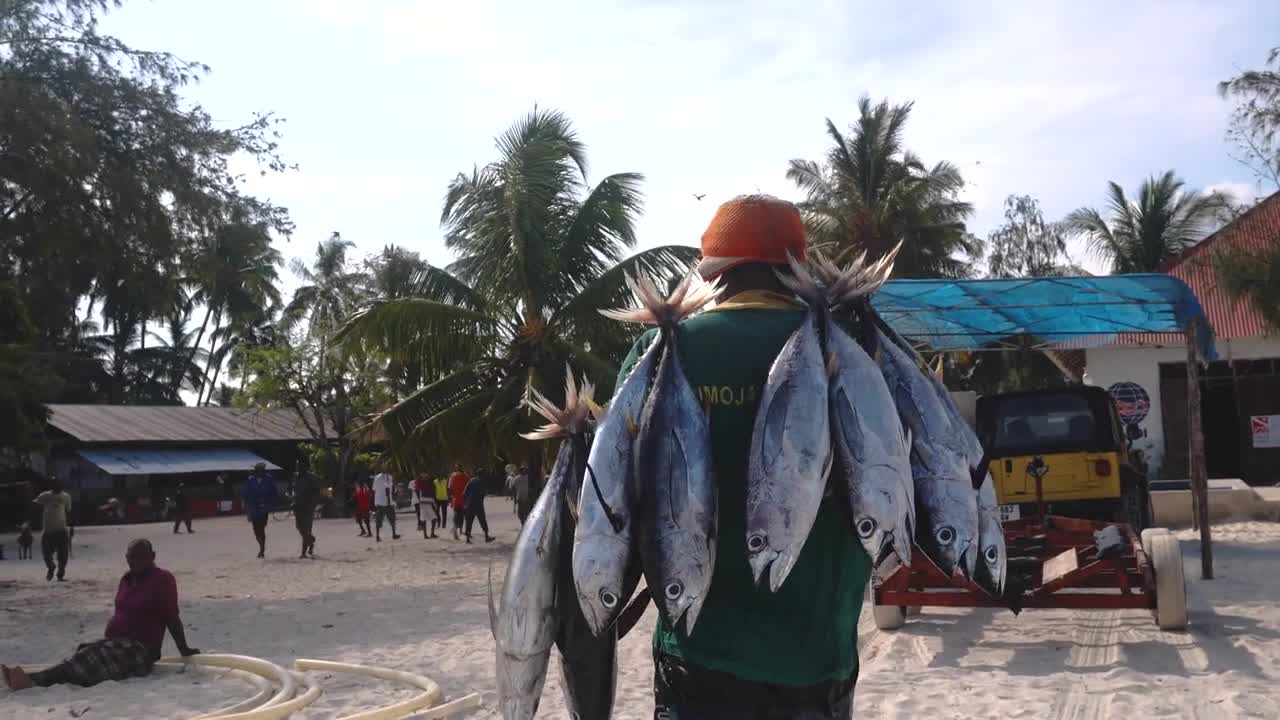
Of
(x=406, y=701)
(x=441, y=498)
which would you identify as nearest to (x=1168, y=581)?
(x=406, y=701)

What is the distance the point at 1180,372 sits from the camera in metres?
23.1

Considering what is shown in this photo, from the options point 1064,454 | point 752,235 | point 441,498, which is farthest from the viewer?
point 441,498

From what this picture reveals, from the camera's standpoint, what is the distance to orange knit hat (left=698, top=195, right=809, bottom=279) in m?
2.95

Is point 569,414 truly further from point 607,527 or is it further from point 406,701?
point 406,701

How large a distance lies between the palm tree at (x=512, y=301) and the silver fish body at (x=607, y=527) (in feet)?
56.6

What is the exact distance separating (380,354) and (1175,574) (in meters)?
14.8

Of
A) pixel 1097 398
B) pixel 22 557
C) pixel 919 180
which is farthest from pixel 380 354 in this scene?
pixel 919 180

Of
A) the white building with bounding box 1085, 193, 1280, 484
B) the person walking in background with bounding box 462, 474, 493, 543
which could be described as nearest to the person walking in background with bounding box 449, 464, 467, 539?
the person walking in background with bounding box 462, 474, 493, 543

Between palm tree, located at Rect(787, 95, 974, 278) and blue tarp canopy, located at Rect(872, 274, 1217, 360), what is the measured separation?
48.1ft

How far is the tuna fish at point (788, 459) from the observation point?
2439 millimetres

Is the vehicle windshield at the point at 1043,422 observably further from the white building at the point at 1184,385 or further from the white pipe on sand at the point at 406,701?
the white building at the point at 1184,385

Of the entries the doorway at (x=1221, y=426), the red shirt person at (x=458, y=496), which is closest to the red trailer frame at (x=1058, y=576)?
the red shirt person at (x=458, y=496)

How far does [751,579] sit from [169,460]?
138ft

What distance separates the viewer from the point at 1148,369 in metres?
23.1
